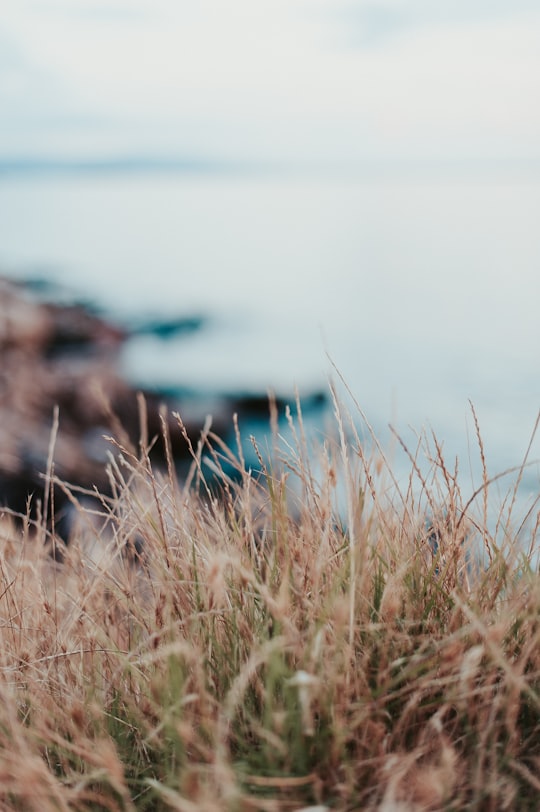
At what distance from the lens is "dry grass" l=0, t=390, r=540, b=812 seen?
1.20m

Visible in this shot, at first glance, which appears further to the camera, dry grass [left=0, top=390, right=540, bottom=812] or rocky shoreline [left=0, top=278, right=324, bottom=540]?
rocky shoreline [left=0, top=278, right=324, bottom=540]

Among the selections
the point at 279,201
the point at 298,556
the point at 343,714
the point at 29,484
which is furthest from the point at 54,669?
the point at 279,201

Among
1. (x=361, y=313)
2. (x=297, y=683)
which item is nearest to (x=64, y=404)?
(x=297, y=683)

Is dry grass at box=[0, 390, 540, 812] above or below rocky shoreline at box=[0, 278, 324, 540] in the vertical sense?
above

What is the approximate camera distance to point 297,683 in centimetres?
122

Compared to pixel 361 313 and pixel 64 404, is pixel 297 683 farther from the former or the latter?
pixel 361 313

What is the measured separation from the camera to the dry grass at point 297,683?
1202mm

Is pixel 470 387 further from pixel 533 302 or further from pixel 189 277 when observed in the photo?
pixel 189 277

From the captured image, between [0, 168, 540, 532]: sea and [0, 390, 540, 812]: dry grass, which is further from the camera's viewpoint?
[0, 168, 540, 532]: sea

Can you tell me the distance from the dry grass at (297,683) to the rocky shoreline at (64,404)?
2.86 metres

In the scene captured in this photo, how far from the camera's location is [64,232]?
203 ft

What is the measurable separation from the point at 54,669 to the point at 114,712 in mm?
252

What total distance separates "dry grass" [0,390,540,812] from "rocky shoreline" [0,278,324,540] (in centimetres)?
286

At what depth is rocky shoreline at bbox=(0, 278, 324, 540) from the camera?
21.2ft
